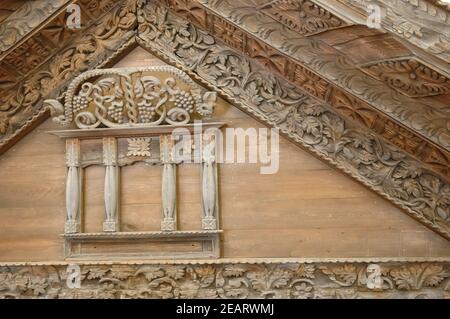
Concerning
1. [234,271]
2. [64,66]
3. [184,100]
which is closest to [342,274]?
[234,271]

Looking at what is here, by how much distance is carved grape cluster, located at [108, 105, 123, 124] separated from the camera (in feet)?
10.5

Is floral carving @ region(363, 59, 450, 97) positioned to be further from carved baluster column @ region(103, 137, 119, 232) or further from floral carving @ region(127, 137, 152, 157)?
carved baluster column @ region(103, 137, 119, 232)

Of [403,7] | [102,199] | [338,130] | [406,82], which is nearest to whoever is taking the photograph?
[403,7]

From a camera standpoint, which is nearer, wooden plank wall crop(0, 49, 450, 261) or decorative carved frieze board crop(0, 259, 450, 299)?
decorative carved frieze board crop(0, 259, 450, 299)

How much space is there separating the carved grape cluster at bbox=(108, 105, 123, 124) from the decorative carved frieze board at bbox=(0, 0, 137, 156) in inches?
11.6

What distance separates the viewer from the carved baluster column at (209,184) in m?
3.13

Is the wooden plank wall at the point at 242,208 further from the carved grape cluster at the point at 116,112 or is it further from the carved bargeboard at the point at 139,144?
the carved grape cluster at the point at 116,112

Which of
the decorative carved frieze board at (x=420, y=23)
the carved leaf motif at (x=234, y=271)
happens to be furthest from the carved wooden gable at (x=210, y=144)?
the decorative carved frieze board at (x=420, y=23)

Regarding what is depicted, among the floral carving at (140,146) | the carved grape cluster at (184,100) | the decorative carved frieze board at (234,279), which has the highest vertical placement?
the carved grape cluster at (184,100)

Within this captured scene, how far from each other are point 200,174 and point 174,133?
275 millimetres

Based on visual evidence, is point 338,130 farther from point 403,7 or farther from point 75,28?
point 75,28

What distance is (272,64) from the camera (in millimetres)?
3111

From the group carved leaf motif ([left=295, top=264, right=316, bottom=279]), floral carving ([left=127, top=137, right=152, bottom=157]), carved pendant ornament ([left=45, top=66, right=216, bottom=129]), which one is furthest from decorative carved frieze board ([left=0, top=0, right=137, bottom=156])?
carved leaf motif ([left=295, top=264, right=316, bottom=279])

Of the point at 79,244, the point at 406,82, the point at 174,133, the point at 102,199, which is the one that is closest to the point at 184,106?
the point at 174,133
